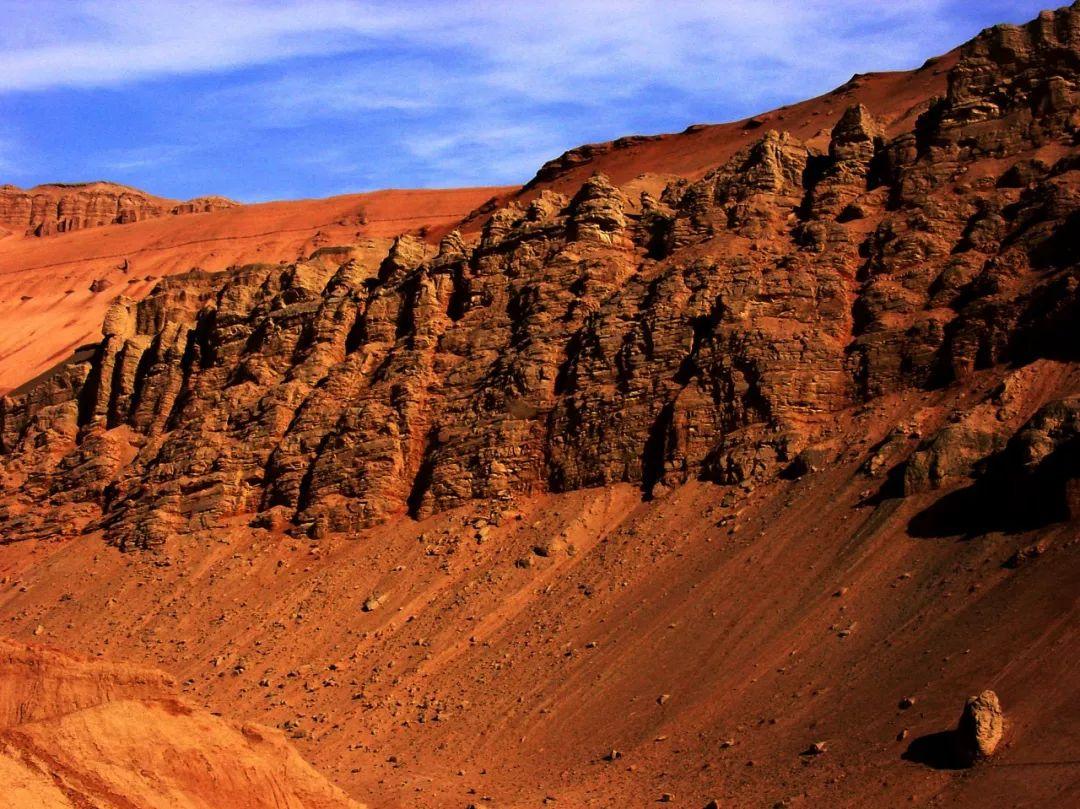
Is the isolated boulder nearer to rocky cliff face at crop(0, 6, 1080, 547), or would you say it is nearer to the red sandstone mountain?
the red sandstone mountain

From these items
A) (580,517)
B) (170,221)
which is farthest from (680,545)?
(170,221)

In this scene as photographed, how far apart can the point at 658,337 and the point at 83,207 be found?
3762 inches

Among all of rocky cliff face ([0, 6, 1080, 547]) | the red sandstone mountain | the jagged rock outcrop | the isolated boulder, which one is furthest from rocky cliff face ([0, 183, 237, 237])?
the isolated boulder

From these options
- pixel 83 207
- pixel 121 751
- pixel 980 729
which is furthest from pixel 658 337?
pixel 83 207

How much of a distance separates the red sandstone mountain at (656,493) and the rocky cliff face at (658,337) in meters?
0.09

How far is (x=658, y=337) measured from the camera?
110 feet

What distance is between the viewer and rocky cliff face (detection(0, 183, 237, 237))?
118m

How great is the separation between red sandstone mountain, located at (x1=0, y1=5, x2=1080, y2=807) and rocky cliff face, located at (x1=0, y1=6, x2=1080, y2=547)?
89mm

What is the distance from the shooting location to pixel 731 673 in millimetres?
25766

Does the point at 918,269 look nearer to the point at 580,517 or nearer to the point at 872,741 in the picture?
the point at 580,517

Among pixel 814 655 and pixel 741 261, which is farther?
pixel 741 261

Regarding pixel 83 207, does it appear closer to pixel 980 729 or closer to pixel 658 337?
pixel 658 337

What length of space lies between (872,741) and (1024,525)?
5346 mm

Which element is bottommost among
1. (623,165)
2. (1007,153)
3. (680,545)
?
(680,545)
